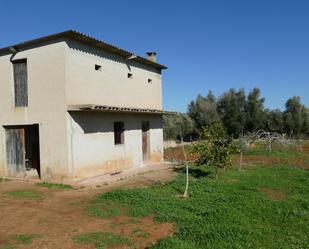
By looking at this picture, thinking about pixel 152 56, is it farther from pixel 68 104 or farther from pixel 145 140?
pixel 68 104

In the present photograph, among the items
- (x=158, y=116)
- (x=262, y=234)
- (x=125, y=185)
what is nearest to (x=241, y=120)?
(x=158, y=116)

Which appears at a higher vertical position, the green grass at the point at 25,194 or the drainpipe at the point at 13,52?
the drainpipe at the point at 13,52

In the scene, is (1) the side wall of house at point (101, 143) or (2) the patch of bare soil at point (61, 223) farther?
(1) the side wall of house at point (101, 143)

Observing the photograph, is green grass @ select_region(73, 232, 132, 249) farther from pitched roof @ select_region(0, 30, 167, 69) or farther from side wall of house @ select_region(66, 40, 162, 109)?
pitched roof @ select_region(0, 30, 167, 69)

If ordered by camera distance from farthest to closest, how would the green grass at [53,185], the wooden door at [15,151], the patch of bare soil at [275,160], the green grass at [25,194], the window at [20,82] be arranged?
the patch of bare soil at [275,160]
the wooden door at [15,151]
the window at [20,82]
the green grass at [53,185]
the green grass at [25,194]

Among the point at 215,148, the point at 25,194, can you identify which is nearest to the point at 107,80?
the point at 215,148

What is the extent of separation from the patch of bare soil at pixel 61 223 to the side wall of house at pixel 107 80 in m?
4.15

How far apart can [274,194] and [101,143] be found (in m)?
6.94

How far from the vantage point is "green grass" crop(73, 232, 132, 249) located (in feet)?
19.0

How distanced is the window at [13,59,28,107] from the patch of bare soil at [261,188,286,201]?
9.54 metres

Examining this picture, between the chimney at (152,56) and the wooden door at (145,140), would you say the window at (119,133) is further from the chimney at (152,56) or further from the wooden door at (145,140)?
the chimney at (152,56)

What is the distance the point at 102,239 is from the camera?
601 centimetres

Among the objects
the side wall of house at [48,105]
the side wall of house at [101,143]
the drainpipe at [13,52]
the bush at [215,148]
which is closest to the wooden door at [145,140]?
the side wall of house at [101,143]

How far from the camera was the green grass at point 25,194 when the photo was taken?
9.65m
